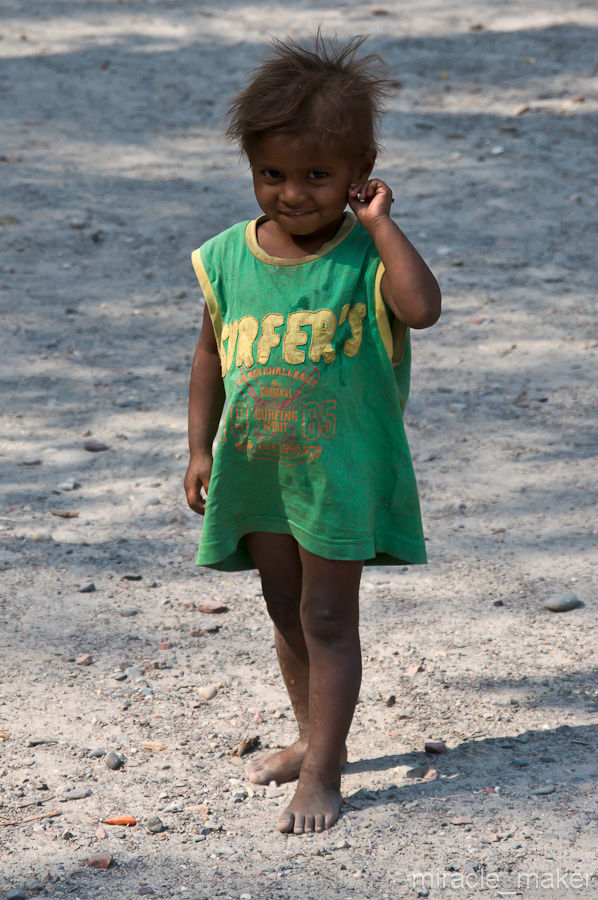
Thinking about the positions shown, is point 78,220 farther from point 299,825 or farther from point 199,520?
point 299,825

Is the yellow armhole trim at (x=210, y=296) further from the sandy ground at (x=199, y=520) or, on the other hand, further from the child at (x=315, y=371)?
the sandy ground at (x=199, y=520)

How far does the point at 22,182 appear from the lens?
6.87 metres

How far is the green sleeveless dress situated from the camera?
91.1 inches

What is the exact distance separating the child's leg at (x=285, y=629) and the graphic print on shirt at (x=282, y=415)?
0.24 m

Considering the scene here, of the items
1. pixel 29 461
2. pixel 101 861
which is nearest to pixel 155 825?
pixel 101 861

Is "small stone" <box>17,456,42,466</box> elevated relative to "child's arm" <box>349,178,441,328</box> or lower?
lower

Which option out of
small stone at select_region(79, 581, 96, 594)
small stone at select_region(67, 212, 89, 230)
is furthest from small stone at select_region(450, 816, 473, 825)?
small stone at select_region(67, 212, 89, 230)

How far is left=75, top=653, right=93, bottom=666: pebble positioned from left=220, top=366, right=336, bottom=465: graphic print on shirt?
1.08 metres

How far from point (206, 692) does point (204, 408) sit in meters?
0.89

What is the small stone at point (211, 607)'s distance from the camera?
11.4ft

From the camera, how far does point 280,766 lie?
106 inches

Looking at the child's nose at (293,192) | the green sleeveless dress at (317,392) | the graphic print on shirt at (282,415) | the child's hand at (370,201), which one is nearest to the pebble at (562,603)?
the green sleeveless dress at (317,392)

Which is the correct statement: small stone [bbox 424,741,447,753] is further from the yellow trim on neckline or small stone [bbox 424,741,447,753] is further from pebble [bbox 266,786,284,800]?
the yellow trim on neckline

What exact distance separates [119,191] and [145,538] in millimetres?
3518
